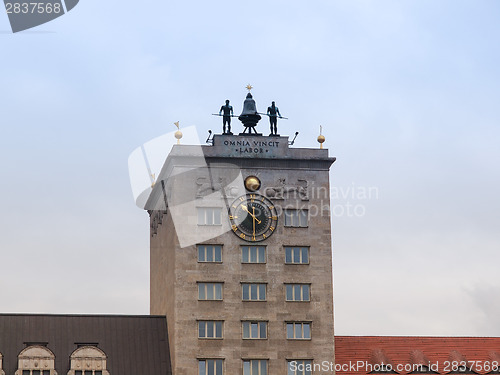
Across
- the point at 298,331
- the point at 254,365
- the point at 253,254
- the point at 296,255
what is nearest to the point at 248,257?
the point at 253,254

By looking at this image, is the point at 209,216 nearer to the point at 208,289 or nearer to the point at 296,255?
the point at 208,289

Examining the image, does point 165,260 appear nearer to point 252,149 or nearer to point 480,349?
point 252,149

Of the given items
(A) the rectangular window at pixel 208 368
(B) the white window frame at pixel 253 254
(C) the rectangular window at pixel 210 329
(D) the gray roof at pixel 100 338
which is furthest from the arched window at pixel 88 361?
(B) the white window frame at pixel 253 254

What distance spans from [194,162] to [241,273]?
10.9 m

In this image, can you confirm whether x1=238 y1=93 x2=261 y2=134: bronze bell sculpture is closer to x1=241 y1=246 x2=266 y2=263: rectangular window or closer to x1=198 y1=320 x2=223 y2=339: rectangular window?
x1=241 y1=246 x2=266 y2=263: rectangular window

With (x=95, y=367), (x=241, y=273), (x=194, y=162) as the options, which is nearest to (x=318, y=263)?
(x=241, y=273)

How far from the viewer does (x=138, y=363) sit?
114812mm

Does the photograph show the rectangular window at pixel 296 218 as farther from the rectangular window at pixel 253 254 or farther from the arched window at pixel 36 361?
the arched window at pixel 36 361

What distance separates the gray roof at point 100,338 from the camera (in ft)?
373

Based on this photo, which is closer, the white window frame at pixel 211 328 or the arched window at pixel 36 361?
the arched window at pixel 36 361

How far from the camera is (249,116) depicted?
121m

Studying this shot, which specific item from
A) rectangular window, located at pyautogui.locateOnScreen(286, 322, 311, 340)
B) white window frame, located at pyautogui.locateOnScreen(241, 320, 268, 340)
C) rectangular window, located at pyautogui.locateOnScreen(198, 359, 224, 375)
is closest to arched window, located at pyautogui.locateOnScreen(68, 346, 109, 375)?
rectangular window, located at pyautogui.locateOnScreen(198, 359, 224, 375)

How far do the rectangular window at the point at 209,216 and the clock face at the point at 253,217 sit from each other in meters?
1.12

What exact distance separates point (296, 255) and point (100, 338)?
19200 millimetres
